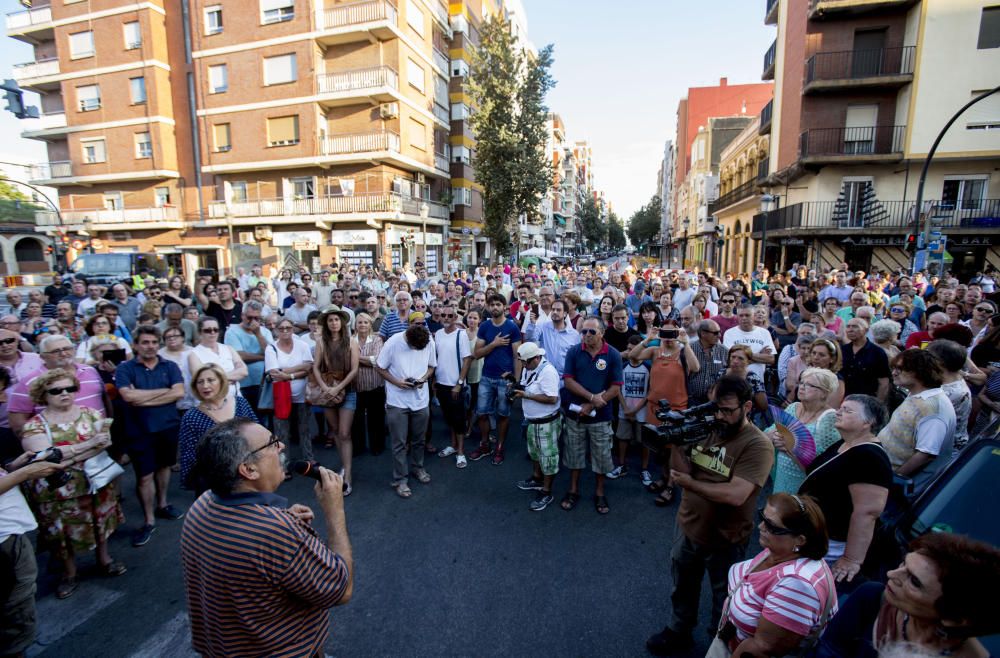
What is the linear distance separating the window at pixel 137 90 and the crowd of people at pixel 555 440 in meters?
25.9

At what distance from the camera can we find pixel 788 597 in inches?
74.2

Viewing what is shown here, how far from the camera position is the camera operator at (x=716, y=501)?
2.61 meters

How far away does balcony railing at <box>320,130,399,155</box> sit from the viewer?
2348 cm

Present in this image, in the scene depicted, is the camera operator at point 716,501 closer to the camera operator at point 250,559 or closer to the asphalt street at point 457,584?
the asphalt street at point 457,584

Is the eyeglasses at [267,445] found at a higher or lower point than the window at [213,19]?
lower

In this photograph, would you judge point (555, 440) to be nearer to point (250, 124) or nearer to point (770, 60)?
point (250, 124)

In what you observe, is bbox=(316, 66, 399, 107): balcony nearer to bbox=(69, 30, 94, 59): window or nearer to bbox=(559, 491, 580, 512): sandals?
bbox=(69, 30, 94, 59): window

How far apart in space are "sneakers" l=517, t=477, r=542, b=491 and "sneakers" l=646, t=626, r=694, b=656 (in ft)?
7.16

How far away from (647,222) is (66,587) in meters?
84.4

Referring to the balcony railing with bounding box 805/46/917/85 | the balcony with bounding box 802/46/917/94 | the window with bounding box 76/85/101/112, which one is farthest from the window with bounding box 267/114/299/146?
the balcony railing with bounding box 805/46/917/85

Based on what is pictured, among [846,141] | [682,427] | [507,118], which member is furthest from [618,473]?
Result: [507,118]

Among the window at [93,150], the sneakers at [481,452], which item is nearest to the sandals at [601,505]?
the sneakers at [481,452]

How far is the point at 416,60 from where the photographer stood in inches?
1008

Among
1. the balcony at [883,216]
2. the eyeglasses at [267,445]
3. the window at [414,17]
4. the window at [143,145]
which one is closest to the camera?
the eyeglasses at [267,445]
